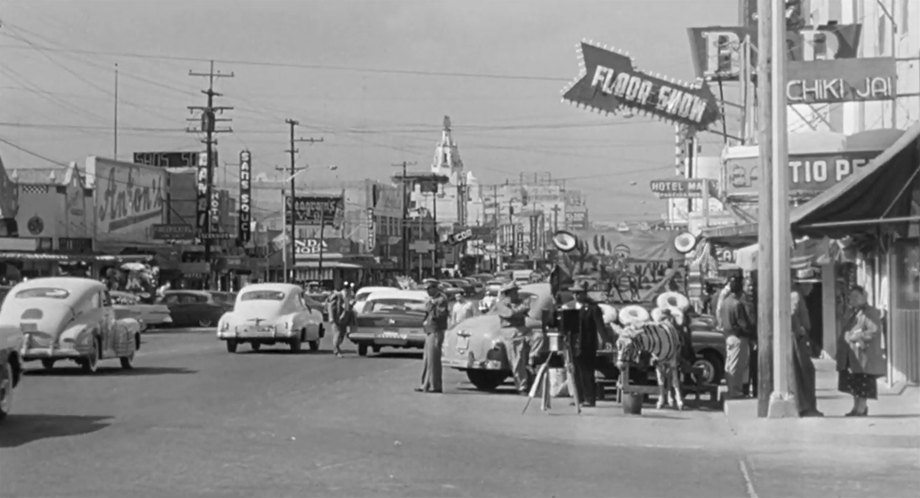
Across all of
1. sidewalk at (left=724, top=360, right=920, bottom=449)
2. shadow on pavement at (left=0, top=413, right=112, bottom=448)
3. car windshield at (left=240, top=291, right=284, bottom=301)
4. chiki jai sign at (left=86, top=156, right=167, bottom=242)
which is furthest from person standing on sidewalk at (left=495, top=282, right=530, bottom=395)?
chiki jai sign at (left=86, top=156, right=167, bottom=242)

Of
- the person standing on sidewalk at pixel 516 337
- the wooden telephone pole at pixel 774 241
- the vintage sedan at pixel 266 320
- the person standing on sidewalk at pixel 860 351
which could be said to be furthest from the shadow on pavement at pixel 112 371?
the person standing on sidewalk at pixel 860 351

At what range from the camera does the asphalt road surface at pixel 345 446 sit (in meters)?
11.9

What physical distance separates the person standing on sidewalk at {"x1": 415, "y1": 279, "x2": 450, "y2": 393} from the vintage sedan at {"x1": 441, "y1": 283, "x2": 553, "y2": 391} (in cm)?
55

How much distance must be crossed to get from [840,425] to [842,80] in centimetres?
773

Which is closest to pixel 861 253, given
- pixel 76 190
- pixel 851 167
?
pixel 851 167

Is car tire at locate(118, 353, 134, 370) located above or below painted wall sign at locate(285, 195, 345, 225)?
below

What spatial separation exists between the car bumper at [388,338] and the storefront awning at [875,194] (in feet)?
47.5

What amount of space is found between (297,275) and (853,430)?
287ft

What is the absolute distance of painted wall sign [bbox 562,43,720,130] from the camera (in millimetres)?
29516

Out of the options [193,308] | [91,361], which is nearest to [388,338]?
[91,361]

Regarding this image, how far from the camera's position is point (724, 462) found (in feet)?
46.9

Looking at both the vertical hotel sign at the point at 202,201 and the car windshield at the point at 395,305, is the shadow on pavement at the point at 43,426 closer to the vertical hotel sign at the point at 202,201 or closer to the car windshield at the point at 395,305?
the car windshield at the point at 395,305

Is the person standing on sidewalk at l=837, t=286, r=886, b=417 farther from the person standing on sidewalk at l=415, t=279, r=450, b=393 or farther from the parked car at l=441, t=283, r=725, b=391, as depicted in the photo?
the person standing on sidewalk at l=415, t=279, r=450, b=393

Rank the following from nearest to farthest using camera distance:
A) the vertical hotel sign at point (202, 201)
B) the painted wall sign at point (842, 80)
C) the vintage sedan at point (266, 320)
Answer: the painted wall sign at point (842, 80), the vintage sedan at point (266, 320), the vertical hotel sign at point (202, 201)
